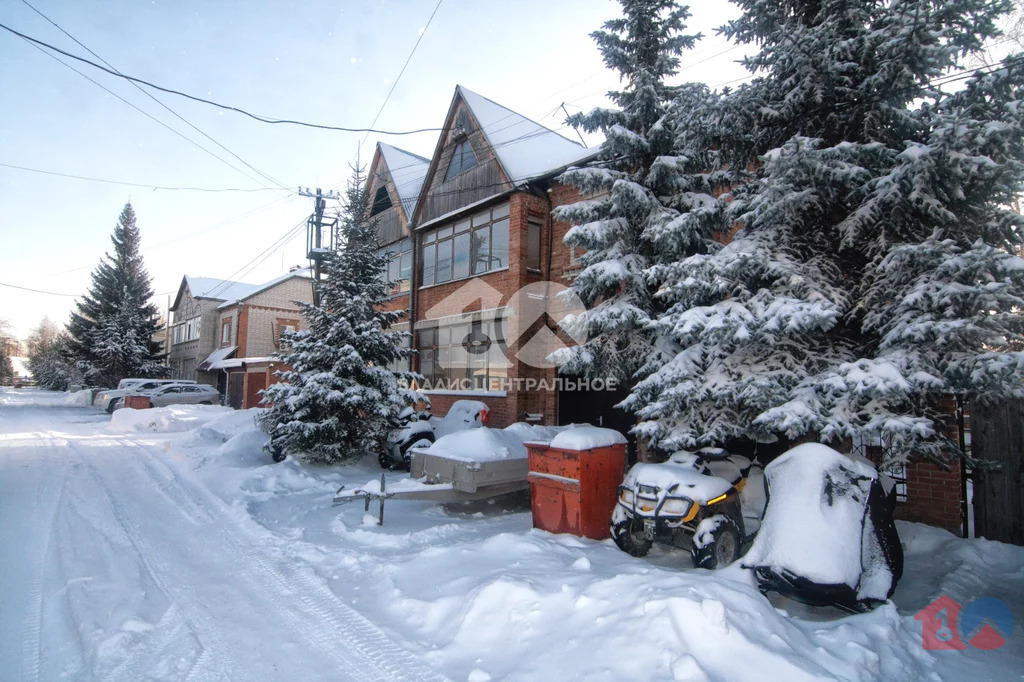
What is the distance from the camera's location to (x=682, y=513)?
568cm

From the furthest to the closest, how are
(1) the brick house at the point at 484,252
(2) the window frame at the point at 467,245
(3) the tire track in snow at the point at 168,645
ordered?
(2) the window frame at the point at 467,245 < (1) the brick house at the point at 484,252 < (3) the tire track in snow at the point at 168,645

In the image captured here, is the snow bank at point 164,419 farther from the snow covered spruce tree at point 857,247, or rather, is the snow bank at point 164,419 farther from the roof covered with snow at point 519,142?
the snow covered spruce tree at point 857,247

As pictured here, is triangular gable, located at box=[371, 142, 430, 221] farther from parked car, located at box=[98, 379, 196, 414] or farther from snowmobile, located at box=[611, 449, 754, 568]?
snowmobile, located at box=[611, 449, 754, 568]

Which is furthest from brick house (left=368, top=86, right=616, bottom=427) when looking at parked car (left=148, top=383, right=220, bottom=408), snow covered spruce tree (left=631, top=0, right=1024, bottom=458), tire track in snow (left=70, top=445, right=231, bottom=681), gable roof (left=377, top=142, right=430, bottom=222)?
parked car (left=148, top=383, right=220, bottom=408)

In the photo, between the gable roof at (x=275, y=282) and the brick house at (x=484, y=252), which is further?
the gable roof at (x=275, y=282)

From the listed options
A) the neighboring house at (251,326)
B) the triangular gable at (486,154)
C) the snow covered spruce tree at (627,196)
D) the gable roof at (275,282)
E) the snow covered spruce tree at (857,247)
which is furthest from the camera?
the gable roof at (275,282)

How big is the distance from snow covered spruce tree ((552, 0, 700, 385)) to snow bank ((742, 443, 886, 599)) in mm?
2951

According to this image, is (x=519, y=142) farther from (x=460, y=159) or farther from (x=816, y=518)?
(x=816, y=518)

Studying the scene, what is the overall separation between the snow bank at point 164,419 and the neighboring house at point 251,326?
9579 millimetres

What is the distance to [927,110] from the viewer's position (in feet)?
20.6

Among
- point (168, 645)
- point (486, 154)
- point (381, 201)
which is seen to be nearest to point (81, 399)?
point (381, 201)

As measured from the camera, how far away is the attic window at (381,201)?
70.6 feet

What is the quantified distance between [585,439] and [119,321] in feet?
144

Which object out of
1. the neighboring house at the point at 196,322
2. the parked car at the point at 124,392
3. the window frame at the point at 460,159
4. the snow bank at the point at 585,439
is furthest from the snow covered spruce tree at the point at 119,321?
the snow bank at the point at 585,439
